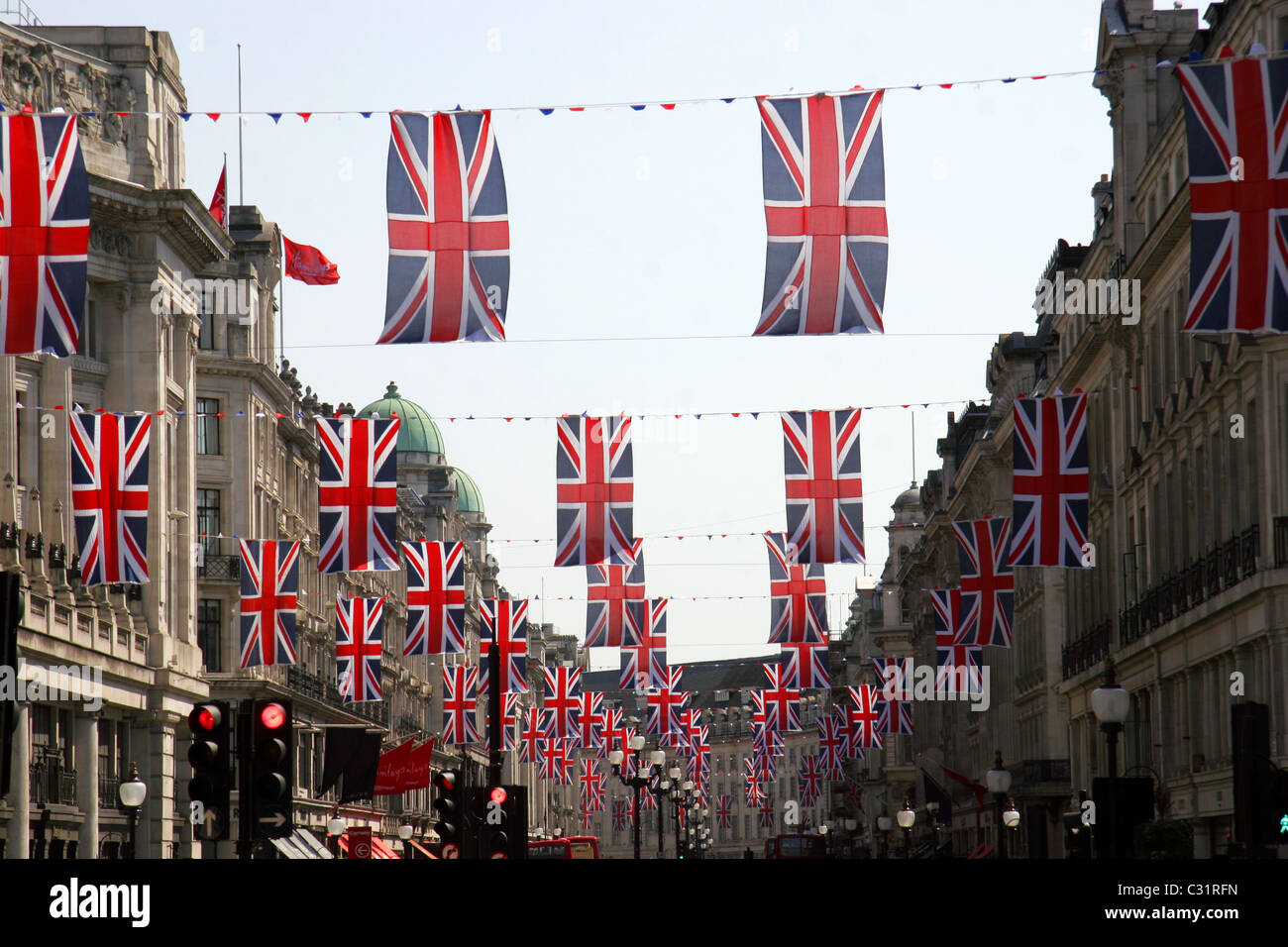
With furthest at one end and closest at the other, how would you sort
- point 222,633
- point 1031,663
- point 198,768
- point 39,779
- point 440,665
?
point 440,665 < point 1031,663 < point 222,633 < point 39,779 < point 198,768

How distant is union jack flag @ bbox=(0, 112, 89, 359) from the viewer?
87.6 feet

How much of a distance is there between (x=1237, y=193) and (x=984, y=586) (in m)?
25.1

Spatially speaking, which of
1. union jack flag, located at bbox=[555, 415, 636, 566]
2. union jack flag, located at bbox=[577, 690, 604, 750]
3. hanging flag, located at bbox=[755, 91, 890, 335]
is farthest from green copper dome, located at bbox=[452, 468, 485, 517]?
hanging flag, located at bbox=[755, 91, 890, 335]

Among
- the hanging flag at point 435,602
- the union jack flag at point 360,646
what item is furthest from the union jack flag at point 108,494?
the union jack flag at point 360,646

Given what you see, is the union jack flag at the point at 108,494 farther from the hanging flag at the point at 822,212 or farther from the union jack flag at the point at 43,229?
the hanging flag at the point at 822,212

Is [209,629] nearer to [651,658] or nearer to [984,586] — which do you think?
[651,658]

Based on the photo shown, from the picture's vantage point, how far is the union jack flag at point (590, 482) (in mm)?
37688

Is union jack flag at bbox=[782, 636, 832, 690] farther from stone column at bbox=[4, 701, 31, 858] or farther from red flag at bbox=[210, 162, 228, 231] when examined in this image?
stone column at bbox=[4, 701, 31, 858]

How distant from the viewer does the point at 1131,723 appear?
53750mm

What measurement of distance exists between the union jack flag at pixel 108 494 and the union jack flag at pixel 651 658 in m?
20.4

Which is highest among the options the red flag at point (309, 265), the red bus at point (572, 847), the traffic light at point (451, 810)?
the red flag at point (309, 265)

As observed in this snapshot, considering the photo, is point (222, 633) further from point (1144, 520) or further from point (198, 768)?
point (198, 768)
